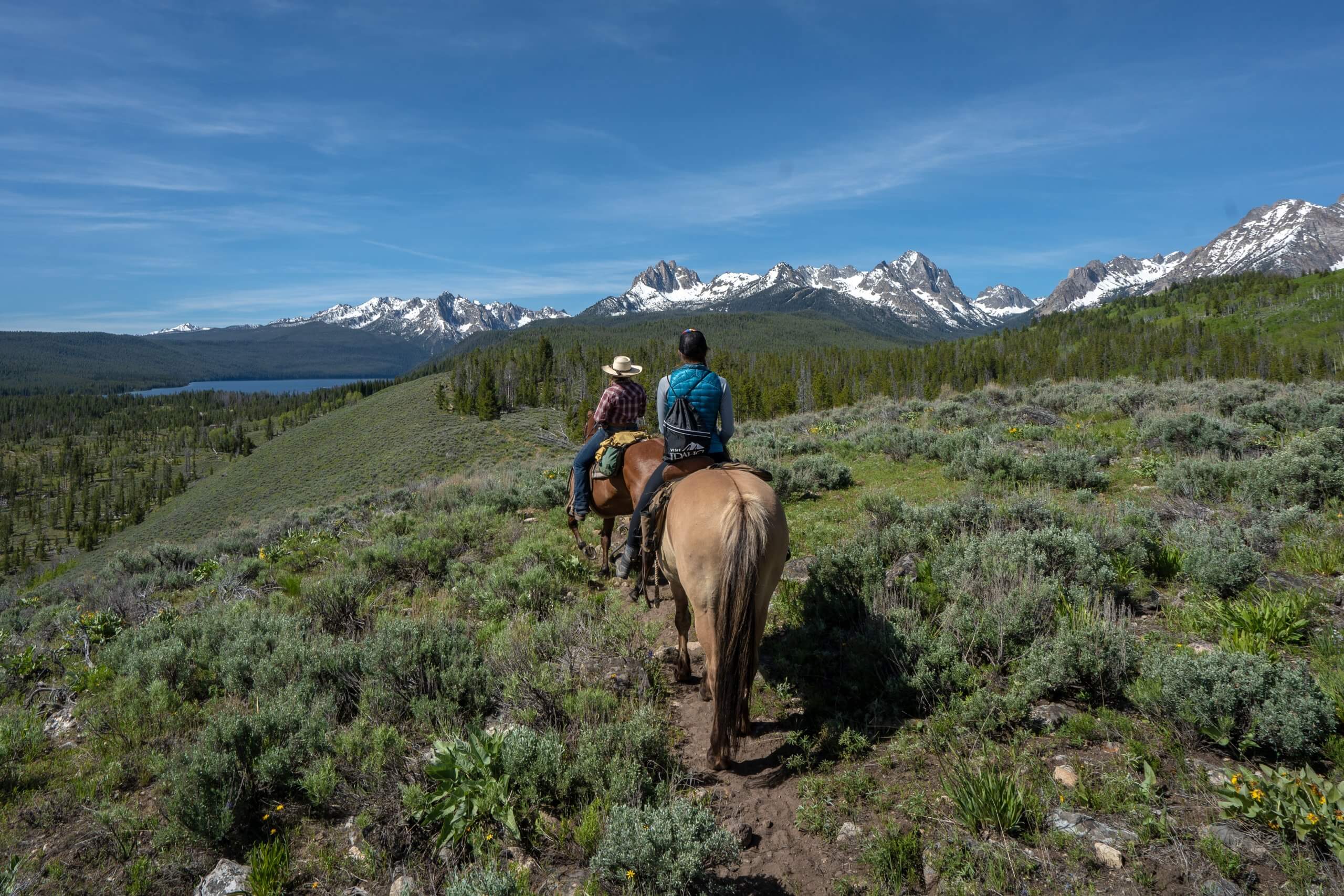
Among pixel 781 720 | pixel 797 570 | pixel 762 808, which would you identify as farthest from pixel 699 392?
pixel 762 808

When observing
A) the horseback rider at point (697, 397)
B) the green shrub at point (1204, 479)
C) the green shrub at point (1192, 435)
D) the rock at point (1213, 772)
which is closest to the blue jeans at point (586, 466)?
the horseback rider at point (697, 397)

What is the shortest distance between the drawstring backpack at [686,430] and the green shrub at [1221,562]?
4924mm

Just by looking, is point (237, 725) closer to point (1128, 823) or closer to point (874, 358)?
point (1128, 823)

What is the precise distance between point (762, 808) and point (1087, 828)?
73.5 inches

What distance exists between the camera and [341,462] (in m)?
90.9

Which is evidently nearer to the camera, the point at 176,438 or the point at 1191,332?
the point at 1191,332

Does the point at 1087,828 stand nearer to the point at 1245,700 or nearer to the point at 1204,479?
the point at 1245,700

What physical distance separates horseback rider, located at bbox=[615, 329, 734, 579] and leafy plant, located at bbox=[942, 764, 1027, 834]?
331cm

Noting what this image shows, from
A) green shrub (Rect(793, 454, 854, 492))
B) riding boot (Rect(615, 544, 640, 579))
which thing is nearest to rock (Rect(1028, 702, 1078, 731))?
riding boot (Rect(615, 544, 640, 579))

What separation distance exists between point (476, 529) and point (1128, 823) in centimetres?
932

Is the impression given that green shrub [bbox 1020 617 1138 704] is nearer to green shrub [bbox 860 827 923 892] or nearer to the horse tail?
green shrub [bbox 860 827 923 892]

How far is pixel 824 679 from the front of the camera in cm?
531

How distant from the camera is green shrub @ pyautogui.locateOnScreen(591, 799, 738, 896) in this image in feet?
10.2

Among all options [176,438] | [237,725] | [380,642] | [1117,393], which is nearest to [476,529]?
[380,642]
